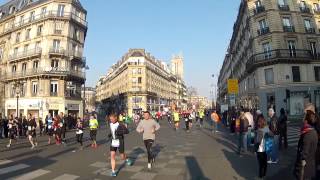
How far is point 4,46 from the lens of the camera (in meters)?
55.8

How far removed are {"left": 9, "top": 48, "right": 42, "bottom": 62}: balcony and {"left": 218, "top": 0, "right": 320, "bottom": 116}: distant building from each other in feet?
91.6

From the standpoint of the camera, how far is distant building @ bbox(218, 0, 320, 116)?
39.3 m

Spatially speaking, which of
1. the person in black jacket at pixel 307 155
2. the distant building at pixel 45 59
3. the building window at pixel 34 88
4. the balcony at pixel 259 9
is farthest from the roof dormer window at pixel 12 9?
the person in black jacket at pixel 307 155

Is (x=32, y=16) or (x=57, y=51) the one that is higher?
(x=32, y=16)

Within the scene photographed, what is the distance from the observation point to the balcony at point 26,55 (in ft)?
159

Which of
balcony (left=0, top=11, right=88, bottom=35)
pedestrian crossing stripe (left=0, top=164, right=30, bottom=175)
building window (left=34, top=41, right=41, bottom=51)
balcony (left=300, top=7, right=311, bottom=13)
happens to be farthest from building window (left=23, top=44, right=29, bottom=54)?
pedestrian crossing stripe (left=0, top=164, right=30, bottom=175)

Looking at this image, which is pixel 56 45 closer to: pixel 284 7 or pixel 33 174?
pixel 284 7

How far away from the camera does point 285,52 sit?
1561 inches

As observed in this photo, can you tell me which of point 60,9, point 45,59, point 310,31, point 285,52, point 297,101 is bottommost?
point 297,101

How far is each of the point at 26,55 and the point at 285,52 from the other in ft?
111

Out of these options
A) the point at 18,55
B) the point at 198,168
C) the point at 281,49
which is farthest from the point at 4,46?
the point at 198,168

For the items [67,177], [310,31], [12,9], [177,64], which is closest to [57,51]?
[12,9]

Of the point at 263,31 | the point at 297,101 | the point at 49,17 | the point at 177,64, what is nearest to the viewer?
the point at 297,101

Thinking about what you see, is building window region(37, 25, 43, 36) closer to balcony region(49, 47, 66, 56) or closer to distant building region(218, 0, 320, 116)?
balcony region(49, 47, 66, 56)
